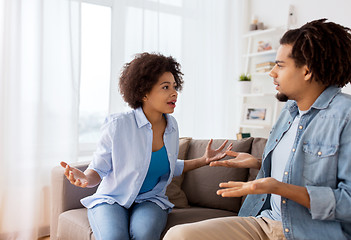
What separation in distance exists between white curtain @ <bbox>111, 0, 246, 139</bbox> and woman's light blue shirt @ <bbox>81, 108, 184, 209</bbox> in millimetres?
1293

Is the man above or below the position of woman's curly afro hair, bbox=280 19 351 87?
below

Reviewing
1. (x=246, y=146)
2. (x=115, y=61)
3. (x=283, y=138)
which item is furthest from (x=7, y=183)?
(x=283, y=138)

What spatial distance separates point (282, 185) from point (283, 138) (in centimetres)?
36

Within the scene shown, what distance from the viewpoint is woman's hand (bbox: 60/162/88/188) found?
153cm

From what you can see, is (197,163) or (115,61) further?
(115,61)

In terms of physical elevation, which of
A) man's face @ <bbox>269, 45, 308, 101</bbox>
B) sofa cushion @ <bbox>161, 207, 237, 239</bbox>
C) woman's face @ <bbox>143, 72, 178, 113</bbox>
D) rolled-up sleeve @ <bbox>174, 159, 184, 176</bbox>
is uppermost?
man's face @ <bbox>269, 45, 308, 101</bbox>

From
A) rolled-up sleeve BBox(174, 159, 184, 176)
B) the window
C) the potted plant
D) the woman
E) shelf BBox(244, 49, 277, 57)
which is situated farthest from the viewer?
the potted plant

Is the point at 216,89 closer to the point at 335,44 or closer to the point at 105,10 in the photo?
the point at 105,10

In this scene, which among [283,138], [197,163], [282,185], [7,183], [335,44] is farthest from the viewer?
[7,183]

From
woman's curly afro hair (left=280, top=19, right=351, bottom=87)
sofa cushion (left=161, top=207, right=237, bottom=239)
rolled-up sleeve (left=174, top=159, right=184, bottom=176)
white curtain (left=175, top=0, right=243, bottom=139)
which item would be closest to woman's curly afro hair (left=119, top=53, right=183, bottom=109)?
rolled-up sleeve (left=174, top=159, right=184, bottom=176)

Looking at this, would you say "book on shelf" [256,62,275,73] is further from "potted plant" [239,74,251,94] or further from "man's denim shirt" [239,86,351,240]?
"man's denim shirt" [239,86,351,240]

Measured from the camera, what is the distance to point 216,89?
3.79 m

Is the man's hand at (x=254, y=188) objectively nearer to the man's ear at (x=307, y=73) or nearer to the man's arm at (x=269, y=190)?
the man's arm at (x=269, y=190)

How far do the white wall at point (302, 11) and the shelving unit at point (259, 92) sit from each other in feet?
0.52
